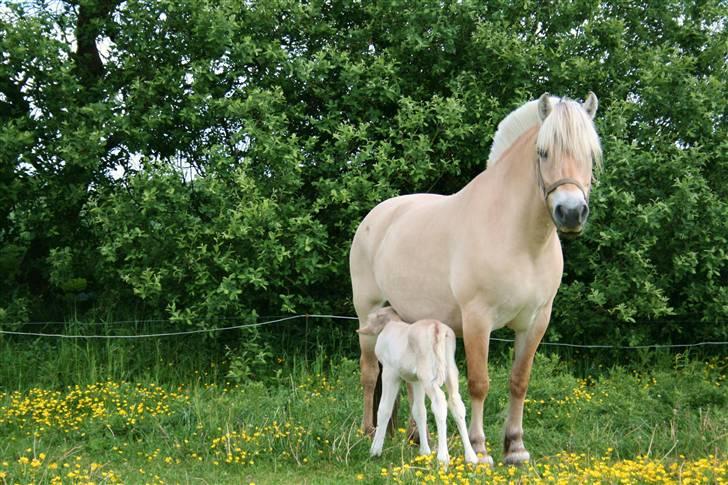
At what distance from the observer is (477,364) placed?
473 centimetres

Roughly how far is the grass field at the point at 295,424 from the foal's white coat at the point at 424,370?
22 centimetres

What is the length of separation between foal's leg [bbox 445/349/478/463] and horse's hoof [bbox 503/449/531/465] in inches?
16.6

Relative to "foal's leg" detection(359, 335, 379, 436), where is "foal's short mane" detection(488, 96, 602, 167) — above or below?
above

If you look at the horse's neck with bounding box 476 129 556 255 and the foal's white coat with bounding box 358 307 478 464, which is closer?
the horse's neck with bounding box 476 129 556 255

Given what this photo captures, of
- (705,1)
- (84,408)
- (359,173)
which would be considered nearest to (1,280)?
(84,408)

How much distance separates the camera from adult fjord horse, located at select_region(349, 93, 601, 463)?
425cm

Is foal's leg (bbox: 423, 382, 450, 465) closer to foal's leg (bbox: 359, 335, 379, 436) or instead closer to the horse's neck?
the horse's neck

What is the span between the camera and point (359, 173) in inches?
312

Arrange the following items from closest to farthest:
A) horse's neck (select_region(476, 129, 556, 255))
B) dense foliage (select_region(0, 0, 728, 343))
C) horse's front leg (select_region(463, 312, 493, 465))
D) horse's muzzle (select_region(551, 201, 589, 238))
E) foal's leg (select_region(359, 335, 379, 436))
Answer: horse's muzzle (select_region(551, 201, 589, 238)) → horse's neck (select_region(476, 129, 556, 255)) → horse's front leg (select_region(463, 312, 493, 465)) → foal's leg (select_region(359, 335, 379, 436)) → dense foliage (select_region(0, 0, 728, 343))

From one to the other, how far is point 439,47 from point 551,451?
4.67m

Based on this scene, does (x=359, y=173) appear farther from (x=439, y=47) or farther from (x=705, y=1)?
(x=705, y=1)

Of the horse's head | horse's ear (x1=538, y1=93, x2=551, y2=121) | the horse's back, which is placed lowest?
the horse's back

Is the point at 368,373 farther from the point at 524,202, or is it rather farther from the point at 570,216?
the point at 570,216

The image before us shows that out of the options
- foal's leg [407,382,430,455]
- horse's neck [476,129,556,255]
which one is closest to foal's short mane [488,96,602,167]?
horse's neck [476,129,556,255]
